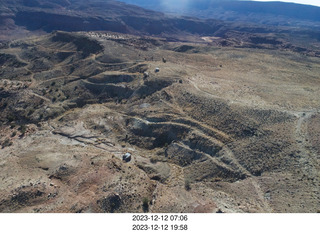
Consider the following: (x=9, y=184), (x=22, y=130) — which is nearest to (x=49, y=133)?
(x=22, y=130)

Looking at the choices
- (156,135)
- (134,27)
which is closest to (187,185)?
(156,135)

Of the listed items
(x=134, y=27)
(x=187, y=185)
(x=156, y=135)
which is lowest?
(x=187, y=185)

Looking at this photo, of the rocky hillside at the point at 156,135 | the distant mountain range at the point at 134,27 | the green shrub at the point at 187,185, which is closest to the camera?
the rocky hillside at the point at 156,135

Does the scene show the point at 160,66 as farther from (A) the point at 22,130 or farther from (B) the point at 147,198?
(B) the point at 147,198

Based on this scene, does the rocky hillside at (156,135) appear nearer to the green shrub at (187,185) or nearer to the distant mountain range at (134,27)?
the green shrub at (187,185)

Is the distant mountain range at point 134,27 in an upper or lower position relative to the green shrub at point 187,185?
upper

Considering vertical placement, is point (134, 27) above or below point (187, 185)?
above

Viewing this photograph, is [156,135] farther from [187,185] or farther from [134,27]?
[134,27]

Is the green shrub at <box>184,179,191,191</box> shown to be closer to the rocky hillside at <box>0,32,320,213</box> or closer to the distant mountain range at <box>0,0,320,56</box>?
the rocky hillside at <box>0,32,320,213</box>

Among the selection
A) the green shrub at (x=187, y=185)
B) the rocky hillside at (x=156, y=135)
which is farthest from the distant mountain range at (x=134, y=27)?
the green shrub at (x=187, y=185)

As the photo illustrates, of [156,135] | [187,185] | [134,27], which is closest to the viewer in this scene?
[187,185]

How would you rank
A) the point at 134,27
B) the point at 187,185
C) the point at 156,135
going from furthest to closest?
the point at 134,27 → the point at 156,135 → the point at 187,185
